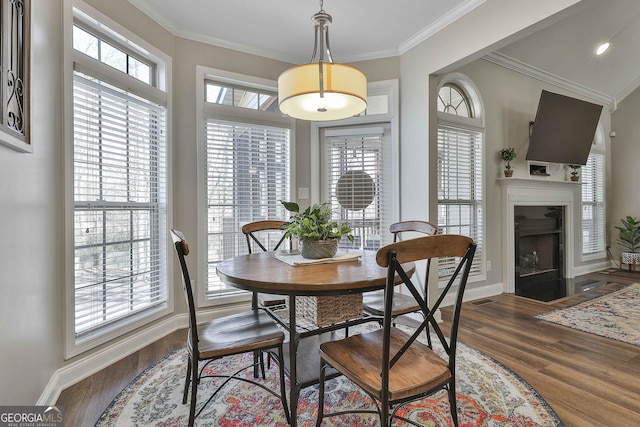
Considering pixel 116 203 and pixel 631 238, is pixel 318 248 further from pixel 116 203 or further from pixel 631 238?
pixel 631 238

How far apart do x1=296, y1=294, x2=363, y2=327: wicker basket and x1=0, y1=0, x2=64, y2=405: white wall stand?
127 cm

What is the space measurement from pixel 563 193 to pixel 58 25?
5785 millimetres

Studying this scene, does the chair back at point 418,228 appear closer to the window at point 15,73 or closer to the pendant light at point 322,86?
the pendant light at point 322,86

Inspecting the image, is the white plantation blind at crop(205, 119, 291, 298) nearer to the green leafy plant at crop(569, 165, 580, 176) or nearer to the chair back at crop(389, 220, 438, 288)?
the chair back at crop(389, 220, 438, 288)

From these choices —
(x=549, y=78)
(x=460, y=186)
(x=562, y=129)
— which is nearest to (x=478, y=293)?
(x=460, y=186)

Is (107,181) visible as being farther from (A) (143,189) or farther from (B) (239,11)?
(B) (239,11)

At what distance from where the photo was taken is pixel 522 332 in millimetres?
2719

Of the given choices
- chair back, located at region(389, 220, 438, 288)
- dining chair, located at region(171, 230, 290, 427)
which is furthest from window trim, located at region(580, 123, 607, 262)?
dining chair, located at region(171, 230, 290, 427)

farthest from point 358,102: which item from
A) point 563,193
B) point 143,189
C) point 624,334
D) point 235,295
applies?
point 563,193

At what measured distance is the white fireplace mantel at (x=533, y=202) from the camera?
394 centimetres

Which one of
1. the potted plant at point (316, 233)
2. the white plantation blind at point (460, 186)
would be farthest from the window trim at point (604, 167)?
the potted plant at point (316, 233)

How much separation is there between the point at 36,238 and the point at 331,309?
1.56m

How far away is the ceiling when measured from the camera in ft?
8.10

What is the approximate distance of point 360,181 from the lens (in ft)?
11.0
